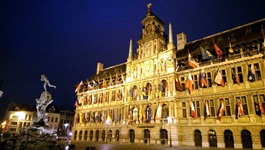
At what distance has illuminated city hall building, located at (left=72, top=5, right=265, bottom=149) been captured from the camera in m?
22.7

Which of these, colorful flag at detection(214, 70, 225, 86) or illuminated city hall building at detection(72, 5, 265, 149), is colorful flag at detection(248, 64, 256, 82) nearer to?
illuminated city hall building at detection(72, 5, 265, 149)

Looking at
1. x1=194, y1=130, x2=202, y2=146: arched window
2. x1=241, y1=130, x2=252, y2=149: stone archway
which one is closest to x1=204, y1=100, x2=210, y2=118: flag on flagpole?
x1=194, y1=130, x2=202, y2=146: arched window

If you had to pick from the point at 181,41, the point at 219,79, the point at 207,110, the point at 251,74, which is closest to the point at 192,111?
the point at 207,110

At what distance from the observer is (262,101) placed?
21.7 metres

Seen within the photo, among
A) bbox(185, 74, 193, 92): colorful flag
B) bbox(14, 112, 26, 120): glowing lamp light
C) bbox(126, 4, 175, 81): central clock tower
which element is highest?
bbox(126, 4, 175, 81): central clock tower

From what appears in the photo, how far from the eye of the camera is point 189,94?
27.5 m

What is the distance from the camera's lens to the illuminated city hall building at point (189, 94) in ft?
74.4

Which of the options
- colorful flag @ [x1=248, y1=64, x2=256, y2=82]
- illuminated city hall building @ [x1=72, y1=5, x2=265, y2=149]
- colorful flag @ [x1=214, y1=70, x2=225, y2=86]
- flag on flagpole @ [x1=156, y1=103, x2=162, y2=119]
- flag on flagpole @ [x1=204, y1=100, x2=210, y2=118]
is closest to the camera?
colorful flag @ [x1=248, y1=64, x2=256, y2=82]

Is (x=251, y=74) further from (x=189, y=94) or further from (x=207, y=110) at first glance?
(x=189, y=94)

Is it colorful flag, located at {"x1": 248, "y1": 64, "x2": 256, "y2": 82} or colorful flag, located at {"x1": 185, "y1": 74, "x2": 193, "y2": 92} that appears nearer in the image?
colorful flag, located at {"x1": 248, "y1": 64, "x2": 256, "y2": 82}

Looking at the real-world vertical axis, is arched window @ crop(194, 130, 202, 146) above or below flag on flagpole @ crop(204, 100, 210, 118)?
below

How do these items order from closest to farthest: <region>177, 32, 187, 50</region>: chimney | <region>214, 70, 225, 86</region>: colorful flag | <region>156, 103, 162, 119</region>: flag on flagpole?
<region>214, 70, 225, 86</region>: colorful flag < <region>156, 103, 162, 119</region>: flag on flagpole < <region>177, 32, 187, 50</region>: chimney

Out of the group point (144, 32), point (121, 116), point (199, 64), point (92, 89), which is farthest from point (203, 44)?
point (92, 89)

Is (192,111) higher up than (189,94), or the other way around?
(189,94)
